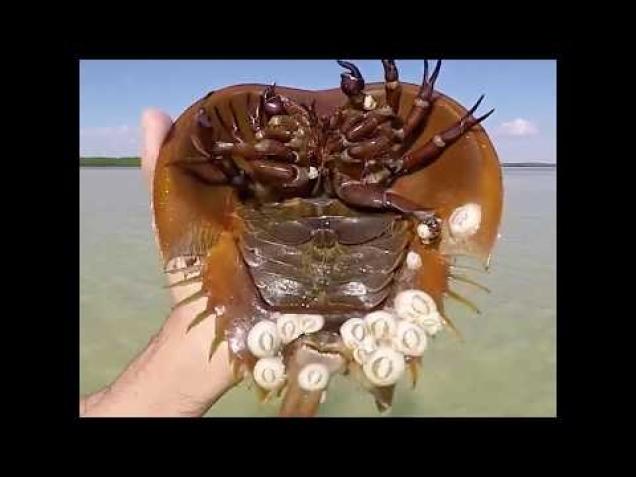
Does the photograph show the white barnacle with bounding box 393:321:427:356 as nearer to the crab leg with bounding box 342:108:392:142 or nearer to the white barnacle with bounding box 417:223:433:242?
the white barnacle with bounding box 417:223:433:242

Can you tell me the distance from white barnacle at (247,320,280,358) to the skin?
0.10 meters

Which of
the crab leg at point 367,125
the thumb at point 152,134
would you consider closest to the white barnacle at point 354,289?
→ the crab leg at point 367,125

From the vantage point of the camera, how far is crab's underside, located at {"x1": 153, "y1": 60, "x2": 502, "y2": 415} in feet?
7.93

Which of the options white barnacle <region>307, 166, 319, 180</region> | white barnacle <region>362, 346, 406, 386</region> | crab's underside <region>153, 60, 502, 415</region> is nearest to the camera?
white barnacle <region>362, 346, 406, 386</region>

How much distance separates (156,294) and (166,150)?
48cm

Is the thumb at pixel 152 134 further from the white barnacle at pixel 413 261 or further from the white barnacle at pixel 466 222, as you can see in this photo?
the white barnacle at pixel 466 222

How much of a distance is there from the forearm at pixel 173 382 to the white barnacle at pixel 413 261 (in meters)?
0.66

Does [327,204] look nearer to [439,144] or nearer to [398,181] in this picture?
[398,181]

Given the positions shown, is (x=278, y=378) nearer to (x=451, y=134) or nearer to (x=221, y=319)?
(x=221, y=319)

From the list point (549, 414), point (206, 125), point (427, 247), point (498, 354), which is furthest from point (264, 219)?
point (549, 414)

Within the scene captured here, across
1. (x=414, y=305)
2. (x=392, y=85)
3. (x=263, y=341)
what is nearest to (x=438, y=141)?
(x=392, y=85)

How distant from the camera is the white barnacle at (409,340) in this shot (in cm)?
232

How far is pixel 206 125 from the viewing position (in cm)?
242

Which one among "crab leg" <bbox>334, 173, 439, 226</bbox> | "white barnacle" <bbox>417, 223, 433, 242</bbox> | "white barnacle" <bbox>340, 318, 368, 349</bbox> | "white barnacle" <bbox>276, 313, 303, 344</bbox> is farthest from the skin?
"white barnacle" <bbox>417, 223, 433, 242</bbox>
